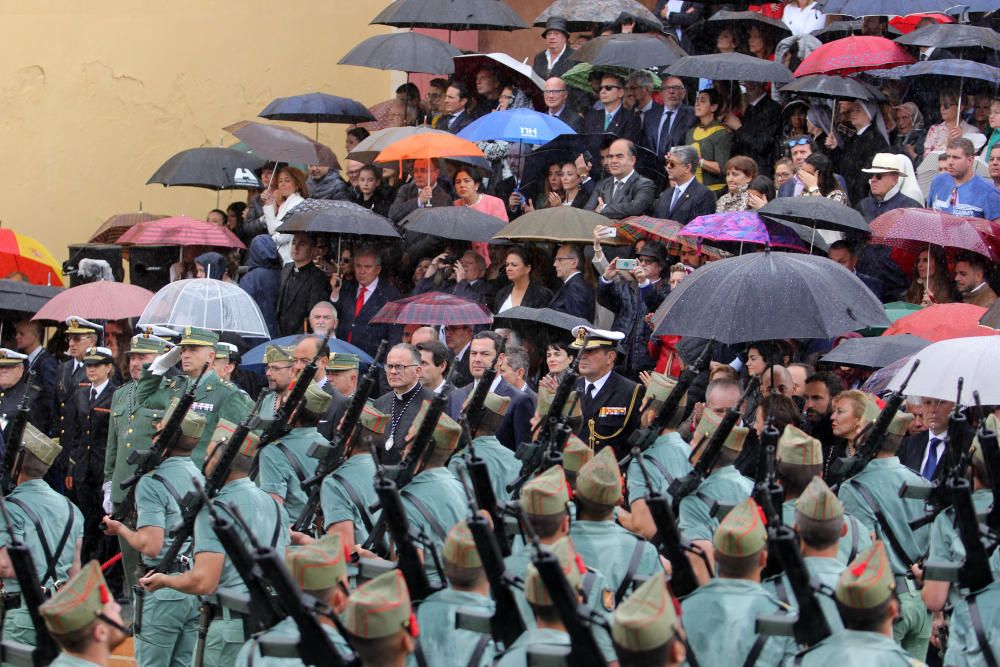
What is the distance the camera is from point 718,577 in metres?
5.80

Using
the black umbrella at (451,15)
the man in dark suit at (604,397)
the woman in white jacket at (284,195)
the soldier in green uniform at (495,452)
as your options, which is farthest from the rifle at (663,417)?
the black umbrella at (451,15)

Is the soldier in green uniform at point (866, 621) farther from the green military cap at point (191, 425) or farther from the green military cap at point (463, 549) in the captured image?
the green military cap at point (191, 425)

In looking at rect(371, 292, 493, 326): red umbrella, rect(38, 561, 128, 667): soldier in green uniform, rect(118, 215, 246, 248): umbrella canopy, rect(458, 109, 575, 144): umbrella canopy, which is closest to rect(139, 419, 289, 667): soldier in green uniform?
rect(38, 561, 128, 667): soldier in green uniform

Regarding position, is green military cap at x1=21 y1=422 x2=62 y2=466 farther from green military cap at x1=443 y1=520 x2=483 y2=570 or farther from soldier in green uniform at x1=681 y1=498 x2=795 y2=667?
soldier in green uniform at x1=681 y1=498 x2=795 y2=667

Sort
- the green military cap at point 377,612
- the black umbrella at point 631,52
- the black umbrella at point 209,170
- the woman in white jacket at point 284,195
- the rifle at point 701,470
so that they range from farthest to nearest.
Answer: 1. the black umbrella at point 209,170
2. the woman in white jacket at point 284,195
3. the black umbrella at point 631,52
4. the rifle at point 701,470
5. the green military cap at point 377,612

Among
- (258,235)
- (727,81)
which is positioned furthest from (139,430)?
(727,81)

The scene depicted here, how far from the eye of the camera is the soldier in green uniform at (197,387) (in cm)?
952

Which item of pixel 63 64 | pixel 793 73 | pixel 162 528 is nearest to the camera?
pixel 162 528

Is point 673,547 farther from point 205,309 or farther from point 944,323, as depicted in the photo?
point 205,309

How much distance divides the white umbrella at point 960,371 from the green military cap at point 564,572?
2.57m

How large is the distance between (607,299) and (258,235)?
3.84 metres

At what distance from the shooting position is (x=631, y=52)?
13125 mm

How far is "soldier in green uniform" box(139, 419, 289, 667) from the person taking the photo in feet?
23.1

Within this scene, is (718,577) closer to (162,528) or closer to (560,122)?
(162,528)
